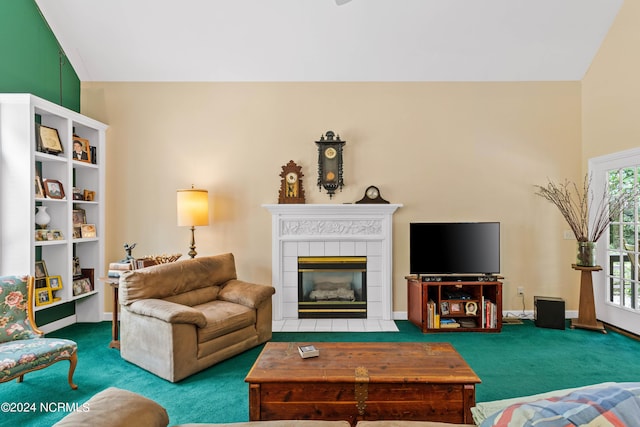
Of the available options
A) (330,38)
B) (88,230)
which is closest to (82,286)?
(88,230)

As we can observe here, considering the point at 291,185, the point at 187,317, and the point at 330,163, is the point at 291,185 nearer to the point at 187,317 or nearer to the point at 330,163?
the point at 330,163

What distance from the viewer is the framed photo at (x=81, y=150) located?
3709 mm

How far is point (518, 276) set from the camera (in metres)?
4.14

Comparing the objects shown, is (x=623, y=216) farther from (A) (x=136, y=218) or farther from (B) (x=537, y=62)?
(A) (x=136, y=218)

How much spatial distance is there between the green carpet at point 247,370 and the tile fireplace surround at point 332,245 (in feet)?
1.50

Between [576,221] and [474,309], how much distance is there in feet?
5.90

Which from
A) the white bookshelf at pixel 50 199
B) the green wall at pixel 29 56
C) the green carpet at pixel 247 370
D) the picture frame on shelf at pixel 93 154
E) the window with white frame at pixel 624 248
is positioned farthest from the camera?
the picture frame on shelf at pixel 93 154

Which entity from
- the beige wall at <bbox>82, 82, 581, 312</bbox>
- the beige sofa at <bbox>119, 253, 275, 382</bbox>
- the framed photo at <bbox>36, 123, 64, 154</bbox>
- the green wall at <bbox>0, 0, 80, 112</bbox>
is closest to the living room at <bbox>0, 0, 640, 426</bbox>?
the beige wall at <bbox>82, 82, 581, 312</bbox>

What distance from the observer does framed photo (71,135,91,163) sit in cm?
371

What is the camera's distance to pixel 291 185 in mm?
4090

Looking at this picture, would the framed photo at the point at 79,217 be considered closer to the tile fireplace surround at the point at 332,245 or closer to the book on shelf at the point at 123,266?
the book on shelf at the point at 123,266

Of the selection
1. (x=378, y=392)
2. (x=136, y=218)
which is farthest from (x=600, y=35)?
(x=136, y=218)

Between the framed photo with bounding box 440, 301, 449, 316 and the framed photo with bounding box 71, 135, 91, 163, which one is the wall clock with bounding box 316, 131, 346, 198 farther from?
the framed photo with bounding box 71, 135, 91, 163

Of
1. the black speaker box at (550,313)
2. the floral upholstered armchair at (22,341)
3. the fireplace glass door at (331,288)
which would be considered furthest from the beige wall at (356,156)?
the floral upholstered armchair at (22,341)
